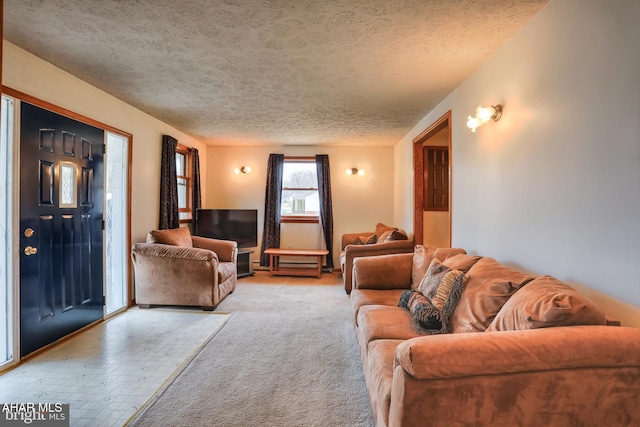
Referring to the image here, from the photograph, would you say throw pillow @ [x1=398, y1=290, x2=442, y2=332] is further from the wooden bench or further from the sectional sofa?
the wooden bench

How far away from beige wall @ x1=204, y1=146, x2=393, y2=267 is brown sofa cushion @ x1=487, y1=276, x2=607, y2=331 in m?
4.69

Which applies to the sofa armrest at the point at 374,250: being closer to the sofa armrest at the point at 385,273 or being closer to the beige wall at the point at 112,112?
the sofa armrest at the point at 385,273

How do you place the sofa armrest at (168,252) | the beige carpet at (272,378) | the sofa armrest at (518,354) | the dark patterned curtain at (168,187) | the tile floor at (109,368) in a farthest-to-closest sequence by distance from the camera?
the dark patterned curtain at (168,187) → the sofa armrest at (168,252) → the tile floor at (109,368) → the beige carpet at (272,378) → the sofa armrest at (518,354)

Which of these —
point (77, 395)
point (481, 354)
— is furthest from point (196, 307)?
point (481, 354)

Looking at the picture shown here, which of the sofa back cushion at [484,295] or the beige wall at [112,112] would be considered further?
the beige wall at [112,112]

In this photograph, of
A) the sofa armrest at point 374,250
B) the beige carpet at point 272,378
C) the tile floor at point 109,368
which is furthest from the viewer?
the sofa armrest at point 374,250

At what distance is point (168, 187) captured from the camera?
14.9ft

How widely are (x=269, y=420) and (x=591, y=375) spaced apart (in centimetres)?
155

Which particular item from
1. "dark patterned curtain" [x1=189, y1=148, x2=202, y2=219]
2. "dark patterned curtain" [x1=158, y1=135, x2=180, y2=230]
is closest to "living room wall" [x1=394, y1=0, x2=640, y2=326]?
"dark patterned curtain" [x1=158, y1=135, x2=180, y2=230]

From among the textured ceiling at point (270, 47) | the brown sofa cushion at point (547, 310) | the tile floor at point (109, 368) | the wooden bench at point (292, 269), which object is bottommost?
the tile floor at point (109, 368)

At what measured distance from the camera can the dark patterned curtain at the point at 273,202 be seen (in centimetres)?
608

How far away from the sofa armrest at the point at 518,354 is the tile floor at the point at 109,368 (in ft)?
5.79

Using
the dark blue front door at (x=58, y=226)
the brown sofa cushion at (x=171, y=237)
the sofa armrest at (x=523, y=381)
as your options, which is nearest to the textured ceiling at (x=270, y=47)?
the dark blue front door at (x=58, y=226)

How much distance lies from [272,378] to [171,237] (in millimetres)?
2566
